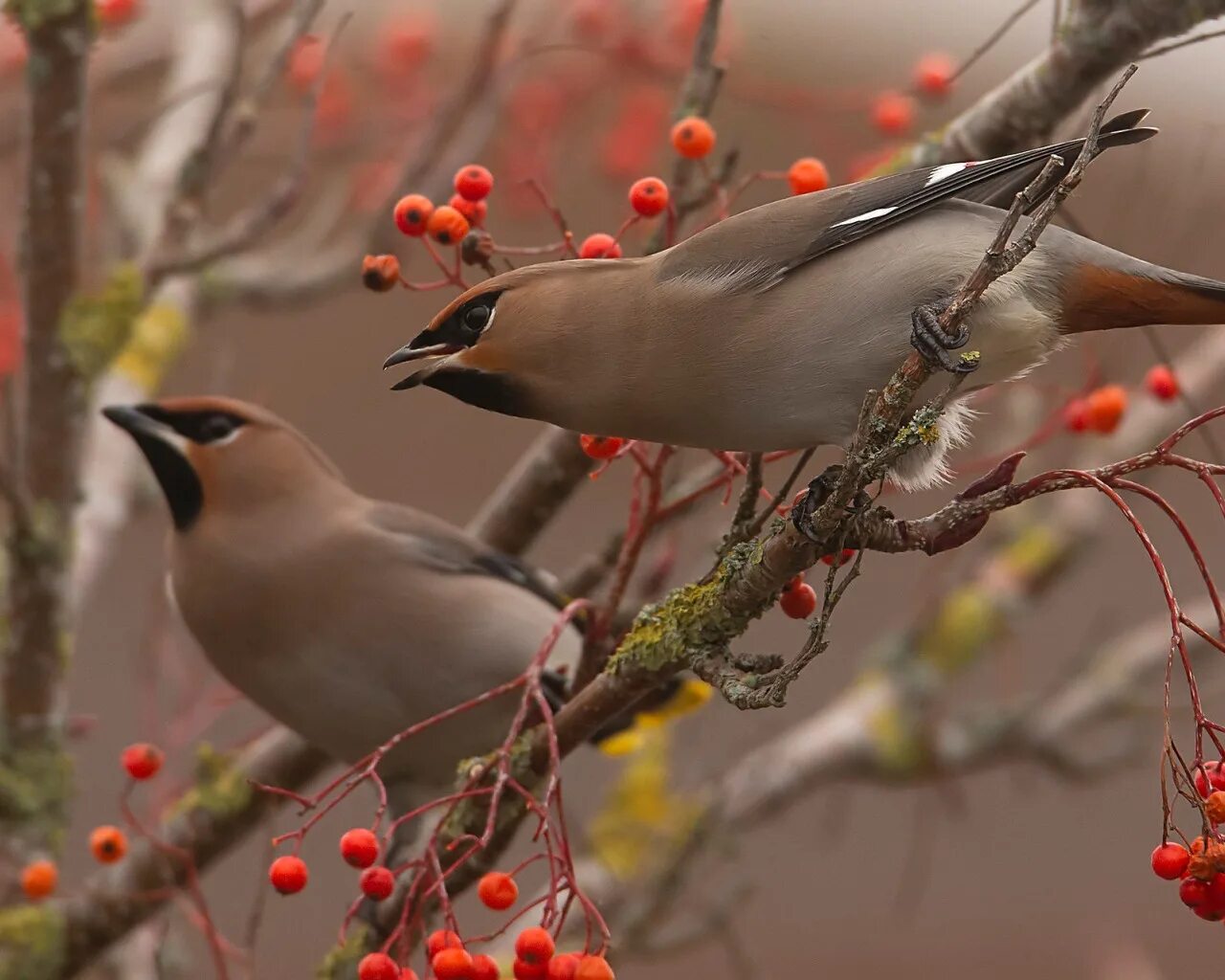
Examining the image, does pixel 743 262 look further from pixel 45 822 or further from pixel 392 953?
pixel 45 822

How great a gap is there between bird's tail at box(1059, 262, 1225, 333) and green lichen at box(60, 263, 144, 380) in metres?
1.80

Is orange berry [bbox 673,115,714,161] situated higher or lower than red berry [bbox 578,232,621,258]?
higher

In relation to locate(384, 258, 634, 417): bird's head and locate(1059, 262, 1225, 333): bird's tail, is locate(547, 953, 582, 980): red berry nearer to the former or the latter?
locate(384, 258, 634, 417): bird's head

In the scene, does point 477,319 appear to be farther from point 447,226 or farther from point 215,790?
point 215,790

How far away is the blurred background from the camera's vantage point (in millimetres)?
4055

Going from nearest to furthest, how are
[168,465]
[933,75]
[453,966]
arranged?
[453,966] < [168,465] < [933,75]

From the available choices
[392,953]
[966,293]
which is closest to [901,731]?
[392,953]

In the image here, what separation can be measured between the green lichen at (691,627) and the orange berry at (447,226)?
0.60m

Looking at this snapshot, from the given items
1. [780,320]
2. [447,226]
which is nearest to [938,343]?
[780,320]

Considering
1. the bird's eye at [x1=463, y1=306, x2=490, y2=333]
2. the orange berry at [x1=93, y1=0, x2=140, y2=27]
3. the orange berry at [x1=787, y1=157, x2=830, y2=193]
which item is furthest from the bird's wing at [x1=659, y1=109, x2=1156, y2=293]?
the orange berry at [x1=93, y1=0, x2=140, y2=27]

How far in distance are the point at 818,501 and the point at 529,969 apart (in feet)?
2.16

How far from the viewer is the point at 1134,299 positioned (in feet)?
7.41

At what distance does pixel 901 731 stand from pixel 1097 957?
3.67ft

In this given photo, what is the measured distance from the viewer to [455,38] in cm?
580
